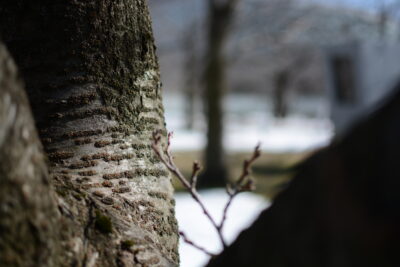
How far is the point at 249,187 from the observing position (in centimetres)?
143

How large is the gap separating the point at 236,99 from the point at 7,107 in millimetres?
35059

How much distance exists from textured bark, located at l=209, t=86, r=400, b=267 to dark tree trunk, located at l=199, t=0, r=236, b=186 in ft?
35.2

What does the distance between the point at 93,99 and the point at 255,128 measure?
2443cm

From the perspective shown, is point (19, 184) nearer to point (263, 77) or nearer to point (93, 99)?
point (93, 99)

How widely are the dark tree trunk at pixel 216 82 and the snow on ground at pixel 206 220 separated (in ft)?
4.53

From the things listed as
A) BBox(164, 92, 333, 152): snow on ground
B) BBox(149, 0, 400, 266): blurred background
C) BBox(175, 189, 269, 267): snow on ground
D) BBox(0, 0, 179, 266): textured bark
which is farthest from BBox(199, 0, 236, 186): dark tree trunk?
BBox(0, 0, 179, 266): textured bark

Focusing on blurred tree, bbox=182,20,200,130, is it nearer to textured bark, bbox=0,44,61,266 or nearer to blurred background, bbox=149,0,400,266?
blurred background, bbox=149,0,400,266

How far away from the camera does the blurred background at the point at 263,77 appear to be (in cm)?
1188

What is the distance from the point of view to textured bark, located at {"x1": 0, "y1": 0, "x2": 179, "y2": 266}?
1273 millimetres

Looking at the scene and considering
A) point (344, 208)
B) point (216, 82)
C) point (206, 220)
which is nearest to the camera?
point (344, 208)

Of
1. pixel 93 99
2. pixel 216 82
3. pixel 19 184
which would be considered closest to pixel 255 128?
pixel 216 82

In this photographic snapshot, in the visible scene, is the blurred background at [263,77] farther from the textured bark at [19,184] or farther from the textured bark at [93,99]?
the textured bark at [19,184]

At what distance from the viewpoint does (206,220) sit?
25.3 feet

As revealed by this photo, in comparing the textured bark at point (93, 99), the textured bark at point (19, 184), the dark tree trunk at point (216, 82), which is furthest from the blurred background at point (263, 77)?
the textured bark at point (19, 184)
